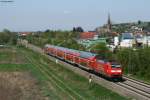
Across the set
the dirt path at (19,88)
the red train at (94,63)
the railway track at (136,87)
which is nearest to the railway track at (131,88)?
the railway track at (136,87)

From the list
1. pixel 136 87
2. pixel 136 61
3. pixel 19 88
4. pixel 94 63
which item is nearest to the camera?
pixel 136 87

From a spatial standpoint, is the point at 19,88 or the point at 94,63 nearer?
the point at 19,88

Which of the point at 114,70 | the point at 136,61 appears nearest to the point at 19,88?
the point at 114,70

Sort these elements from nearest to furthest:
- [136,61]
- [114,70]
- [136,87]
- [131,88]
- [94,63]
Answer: [131,88] < [136,87] < [114,70] < [94,63] < [136,61]

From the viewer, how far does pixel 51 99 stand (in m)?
43.4

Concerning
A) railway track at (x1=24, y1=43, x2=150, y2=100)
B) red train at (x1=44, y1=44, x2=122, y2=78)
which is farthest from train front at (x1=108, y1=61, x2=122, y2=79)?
railway track at (x1=24, y1=43, x2=150, y2=100)

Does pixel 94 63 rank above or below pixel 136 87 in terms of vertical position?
above

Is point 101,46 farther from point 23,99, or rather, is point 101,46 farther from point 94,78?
point 23,99

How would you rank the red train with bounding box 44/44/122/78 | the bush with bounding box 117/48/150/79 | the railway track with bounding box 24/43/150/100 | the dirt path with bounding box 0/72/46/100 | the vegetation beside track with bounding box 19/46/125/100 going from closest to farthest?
the railway track with bounding box 24/43/150/100, the vegetation beside track with bounding box 19/46/125/100, the dirt path with bounding box 0/72/46/100, the red train with bounding box 44/44/122/78, the bush with bounding box 117/48/150/79

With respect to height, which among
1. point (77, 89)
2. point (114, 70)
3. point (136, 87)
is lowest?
point (77, 89)

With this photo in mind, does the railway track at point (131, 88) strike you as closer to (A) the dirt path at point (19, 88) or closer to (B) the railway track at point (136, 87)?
(B) the railway track at point (136, 87)

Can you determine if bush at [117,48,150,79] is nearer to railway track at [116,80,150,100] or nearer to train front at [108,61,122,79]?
railway track at [116,80,150,100]

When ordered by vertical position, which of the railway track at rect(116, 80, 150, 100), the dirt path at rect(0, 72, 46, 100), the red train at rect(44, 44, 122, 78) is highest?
the red train at rect(44, 44, 122, 78)

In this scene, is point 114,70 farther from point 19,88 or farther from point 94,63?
point 19,88
